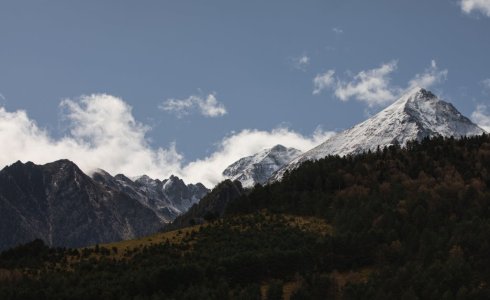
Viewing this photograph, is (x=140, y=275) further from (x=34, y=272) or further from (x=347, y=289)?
(x=347, y=289)

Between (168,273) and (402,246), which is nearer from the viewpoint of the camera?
(168,273)

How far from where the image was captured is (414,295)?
11200cm

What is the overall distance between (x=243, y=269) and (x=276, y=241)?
1084 inches

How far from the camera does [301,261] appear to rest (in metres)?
158

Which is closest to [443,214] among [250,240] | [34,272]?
[250,240]

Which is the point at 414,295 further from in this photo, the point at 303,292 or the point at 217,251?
the point at 217,251

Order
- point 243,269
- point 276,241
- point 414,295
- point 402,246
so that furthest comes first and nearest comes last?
point 276,241, point 402,246, point 243,269, point 414,295

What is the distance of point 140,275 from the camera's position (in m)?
136

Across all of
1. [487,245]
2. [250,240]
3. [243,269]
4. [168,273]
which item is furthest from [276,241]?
[487,245]

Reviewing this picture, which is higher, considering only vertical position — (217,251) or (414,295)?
(217,251)

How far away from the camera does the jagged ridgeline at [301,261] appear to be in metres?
126

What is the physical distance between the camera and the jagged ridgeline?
412 feet

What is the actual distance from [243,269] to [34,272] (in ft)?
154

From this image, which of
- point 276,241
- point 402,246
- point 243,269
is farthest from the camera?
point 276,241
